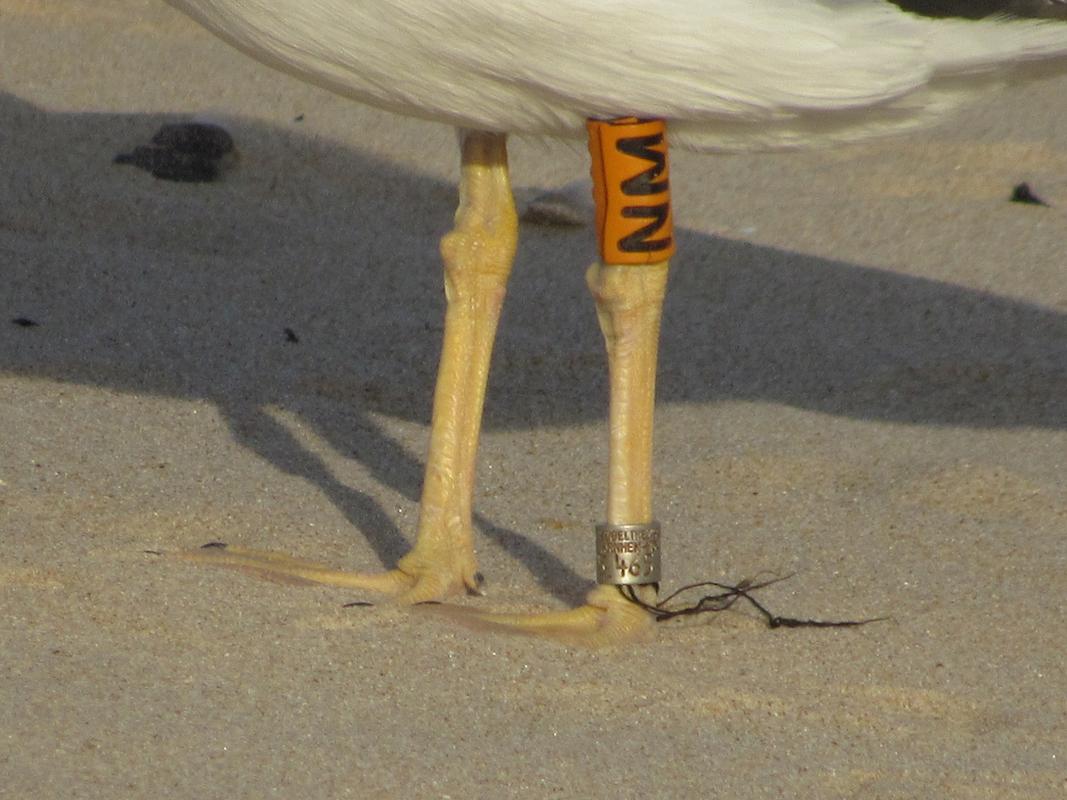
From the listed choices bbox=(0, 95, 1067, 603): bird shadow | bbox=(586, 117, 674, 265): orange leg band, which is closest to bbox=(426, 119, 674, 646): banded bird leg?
bbox=(586, 117, 674, 265): orange leg band

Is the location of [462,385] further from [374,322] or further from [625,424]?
[374,322]

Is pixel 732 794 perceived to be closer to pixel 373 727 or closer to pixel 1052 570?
pixel 373 727

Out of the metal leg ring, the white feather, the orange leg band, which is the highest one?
the white feather

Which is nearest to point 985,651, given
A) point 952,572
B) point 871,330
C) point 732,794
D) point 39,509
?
point 952,572

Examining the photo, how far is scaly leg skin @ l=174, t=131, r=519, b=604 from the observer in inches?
130

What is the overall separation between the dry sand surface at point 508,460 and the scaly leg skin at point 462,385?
0.11 meters

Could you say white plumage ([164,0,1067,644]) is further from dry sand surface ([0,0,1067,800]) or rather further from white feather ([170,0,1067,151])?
dry sand surface ([0,0,1067,800])

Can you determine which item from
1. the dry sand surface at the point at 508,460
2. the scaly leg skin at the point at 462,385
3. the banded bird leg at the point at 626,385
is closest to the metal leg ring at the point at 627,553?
the banded bird leg at the point at 626,385

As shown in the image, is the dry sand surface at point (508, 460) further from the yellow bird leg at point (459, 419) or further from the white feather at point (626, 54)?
the white feather at point (626, 54)

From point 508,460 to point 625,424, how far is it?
1.17 m

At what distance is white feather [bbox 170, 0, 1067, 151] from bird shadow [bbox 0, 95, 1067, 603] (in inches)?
44.8

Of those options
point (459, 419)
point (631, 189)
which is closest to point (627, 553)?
point (459, 419)

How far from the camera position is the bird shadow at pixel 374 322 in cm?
454

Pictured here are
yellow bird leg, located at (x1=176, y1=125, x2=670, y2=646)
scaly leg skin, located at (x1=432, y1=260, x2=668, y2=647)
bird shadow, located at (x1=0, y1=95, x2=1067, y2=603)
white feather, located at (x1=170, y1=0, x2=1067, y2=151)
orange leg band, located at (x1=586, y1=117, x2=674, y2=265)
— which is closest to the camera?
white feather, located at (x1=170, y1=0, x2=1067, y2=151)
